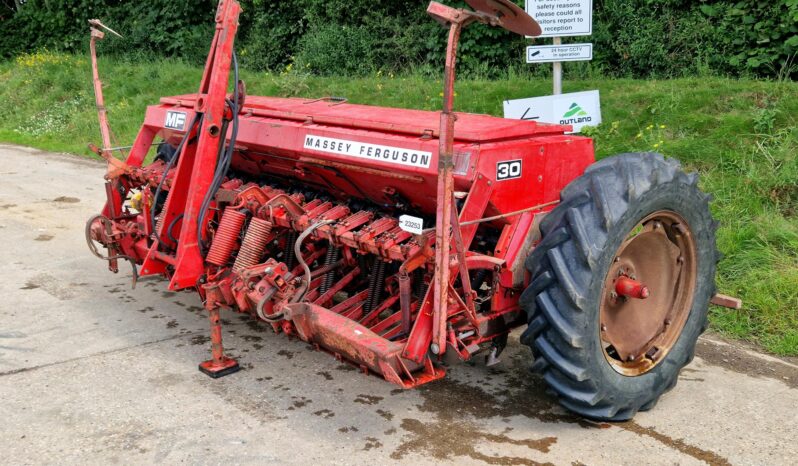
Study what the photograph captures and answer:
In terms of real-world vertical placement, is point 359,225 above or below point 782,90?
→ below

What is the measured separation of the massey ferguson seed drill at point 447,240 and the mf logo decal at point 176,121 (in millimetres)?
548

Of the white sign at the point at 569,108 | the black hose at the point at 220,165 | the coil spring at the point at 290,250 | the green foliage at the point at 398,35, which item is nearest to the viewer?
the black hose at the point at 220,165

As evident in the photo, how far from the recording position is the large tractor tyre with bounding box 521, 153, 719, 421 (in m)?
3.29

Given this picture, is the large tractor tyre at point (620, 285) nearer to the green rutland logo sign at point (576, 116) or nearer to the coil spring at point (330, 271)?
the coil spring at point (330, 271)

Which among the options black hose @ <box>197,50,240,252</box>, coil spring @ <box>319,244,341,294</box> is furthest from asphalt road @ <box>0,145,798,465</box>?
black hose @ <box>197,50,240,252</box>

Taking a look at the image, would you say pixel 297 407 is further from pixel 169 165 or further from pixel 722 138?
pixel 722 138

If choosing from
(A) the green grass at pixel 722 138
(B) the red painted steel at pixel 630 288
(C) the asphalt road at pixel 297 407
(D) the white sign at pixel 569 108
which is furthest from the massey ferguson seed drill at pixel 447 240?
(D) the white sign at pixel 569 108

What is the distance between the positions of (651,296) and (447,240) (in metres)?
1.34

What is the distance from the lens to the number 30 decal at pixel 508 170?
358cm

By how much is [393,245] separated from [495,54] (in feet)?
27.0

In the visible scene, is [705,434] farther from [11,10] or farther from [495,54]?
→ [11,10]

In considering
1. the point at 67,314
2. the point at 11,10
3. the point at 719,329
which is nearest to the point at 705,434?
the point at 719,329

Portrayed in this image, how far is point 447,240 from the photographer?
3.17 m

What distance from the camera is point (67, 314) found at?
5129 millimetres
